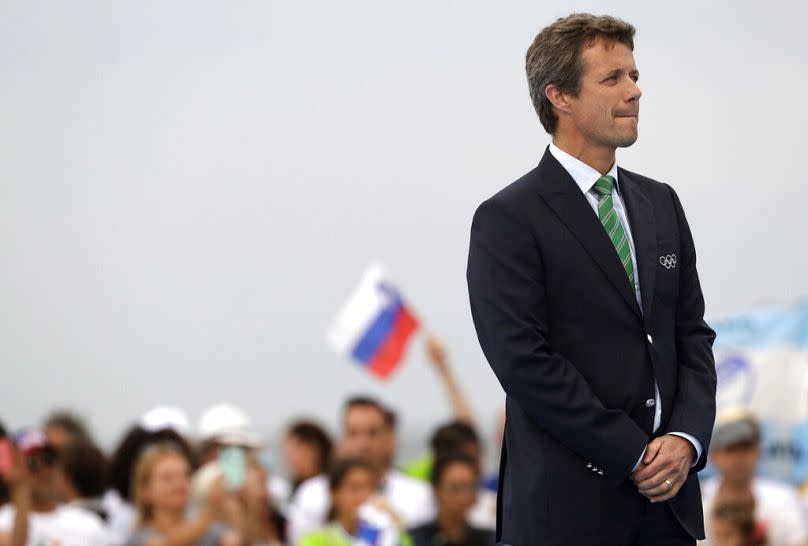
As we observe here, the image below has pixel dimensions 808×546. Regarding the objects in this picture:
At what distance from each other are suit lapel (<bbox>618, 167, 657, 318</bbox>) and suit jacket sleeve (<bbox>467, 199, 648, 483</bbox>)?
0.18 meters

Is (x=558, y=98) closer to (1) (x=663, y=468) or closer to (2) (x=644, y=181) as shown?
(2) (x=644, y=181)

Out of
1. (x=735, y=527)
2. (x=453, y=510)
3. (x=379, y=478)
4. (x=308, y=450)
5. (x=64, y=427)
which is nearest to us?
(x=735, y=527)

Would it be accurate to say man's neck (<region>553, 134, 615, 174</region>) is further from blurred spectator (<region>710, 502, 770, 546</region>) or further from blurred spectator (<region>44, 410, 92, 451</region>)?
blurred spectator (<region>44, 410, 92, 451</region>)

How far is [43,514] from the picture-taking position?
19.1 feet

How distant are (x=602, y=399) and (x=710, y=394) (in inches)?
9.0

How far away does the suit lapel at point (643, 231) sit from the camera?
2.61m

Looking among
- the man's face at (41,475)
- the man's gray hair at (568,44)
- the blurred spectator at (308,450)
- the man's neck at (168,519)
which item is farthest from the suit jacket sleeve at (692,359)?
the blurred spectator at (308,450)

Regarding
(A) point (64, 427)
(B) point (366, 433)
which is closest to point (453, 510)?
(B) point (366, 433)

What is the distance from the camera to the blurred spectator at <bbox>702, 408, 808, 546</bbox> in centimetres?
518

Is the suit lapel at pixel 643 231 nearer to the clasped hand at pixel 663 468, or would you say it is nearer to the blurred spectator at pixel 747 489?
the clasped hand at pixel 663 468

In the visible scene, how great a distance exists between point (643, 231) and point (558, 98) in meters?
0.29

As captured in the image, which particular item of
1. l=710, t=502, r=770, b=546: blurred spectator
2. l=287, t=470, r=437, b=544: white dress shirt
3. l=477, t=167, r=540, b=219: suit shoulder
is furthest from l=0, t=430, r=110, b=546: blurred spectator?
l=477, t=167, r=540, b=219: suit shoulder

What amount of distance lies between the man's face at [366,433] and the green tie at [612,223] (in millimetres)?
3979

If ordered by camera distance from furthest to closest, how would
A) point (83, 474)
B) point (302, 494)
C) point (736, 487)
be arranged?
point (83, 474) → point (302, 494) → point (736, 487)
